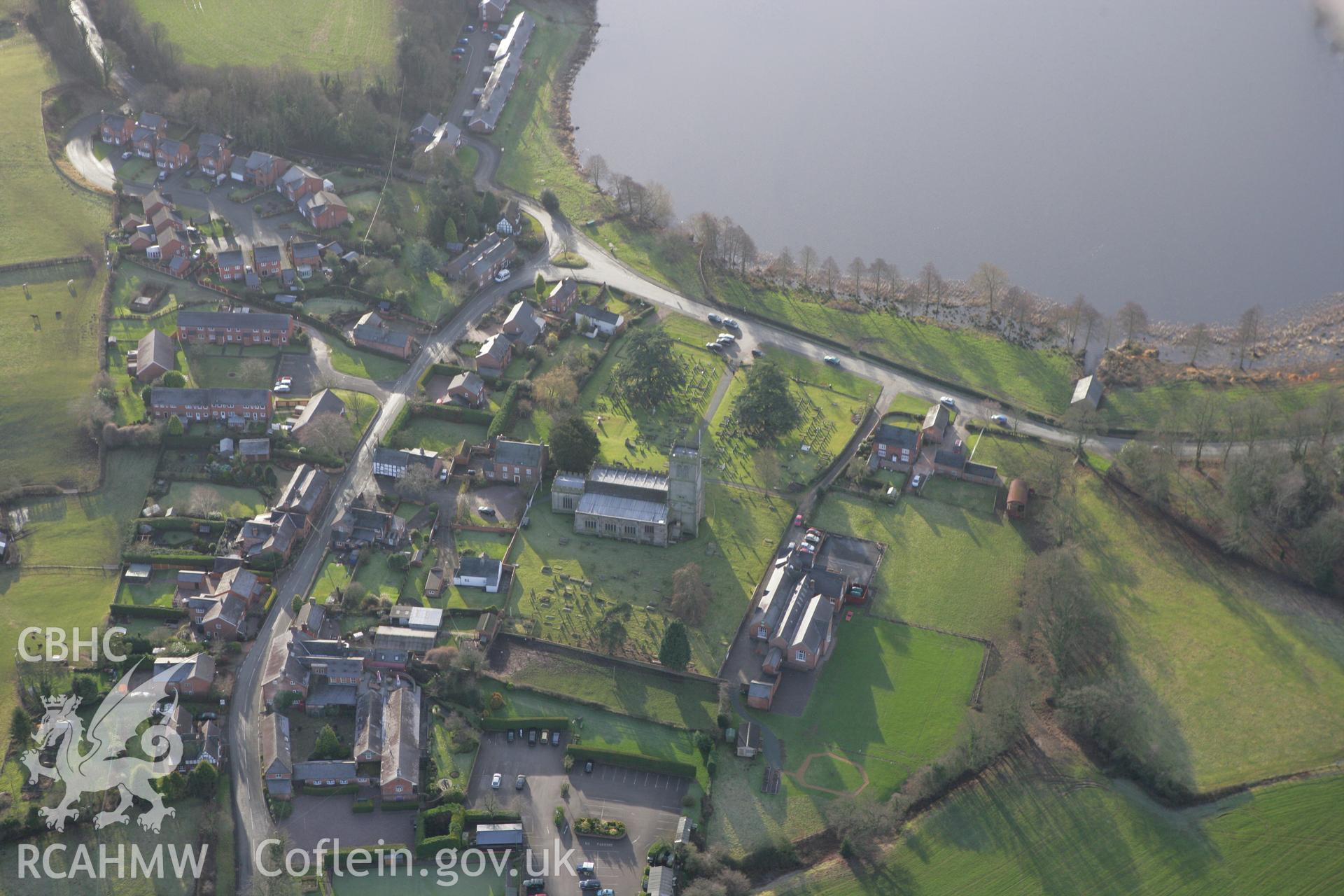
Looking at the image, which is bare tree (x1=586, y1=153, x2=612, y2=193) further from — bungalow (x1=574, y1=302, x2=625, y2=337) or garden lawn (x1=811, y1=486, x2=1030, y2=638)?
garden lawn (x1=811, y1=486, x2=1030, y2=638)

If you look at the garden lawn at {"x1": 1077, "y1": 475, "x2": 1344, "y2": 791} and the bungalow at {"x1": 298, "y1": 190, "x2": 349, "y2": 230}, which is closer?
the garden lawn at {"x1": 1077, "y1": 475, "x2": 1344, "y2": 791}

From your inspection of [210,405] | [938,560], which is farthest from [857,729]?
[210,405]

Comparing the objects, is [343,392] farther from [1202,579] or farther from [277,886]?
[1202,579]

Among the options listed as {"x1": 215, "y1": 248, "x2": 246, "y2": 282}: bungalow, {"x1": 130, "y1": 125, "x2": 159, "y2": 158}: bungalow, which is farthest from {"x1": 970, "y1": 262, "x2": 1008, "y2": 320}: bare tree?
{"x1": 130, "y1": 125, "x2": 159, "y2": 158}: bungalow

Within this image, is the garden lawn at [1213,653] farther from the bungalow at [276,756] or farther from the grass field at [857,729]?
the bungalow at [276,756]

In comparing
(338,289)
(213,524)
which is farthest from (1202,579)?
(338,289)

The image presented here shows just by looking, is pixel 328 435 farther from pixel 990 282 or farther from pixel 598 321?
pixel 990 282

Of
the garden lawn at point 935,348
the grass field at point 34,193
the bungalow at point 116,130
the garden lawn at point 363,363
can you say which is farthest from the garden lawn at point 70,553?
the garden lawn at point 935,348
